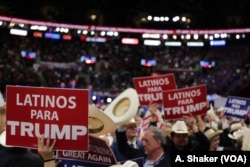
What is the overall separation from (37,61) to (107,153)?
129ft

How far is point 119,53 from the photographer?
48.8 metres

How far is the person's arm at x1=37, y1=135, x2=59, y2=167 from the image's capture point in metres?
3.89

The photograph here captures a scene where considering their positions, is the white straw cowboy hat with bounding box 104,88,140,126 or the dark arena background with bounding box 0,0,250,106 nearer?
the white straw cowboy hat with bounding box 104,88,140,126

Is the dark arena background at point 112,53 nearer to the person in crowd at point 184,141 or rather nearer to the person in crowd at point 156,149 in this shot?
the person in crowd at point 184,141

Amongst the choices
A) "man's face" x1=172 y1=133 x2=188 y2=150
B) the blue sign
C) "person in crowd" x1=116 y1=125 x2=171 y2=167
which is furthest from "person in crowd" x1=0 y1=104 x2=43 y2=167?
the blue sign

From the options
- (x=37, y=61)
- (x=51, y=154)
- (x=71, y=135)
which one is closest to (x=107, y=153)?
(x=71, y=135)

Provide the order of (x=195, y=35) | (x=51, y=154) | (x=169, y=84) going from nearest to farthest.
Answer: (x=51, y=154)
(x=169, y=84)
(x=195, y=35)

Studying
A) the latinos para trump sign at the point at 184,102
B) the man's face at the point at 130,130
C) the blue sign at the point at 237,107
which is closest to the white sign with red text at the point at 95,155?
the man's face at the point at 130,130

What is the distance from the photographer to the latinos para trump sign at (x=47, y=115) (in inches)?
172

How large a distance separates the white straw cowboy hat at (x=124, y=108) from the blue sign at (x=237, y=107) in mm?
4971

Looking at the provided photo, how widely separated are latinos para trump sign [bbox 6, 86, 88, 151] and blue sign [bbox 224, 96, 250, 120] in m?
6.98

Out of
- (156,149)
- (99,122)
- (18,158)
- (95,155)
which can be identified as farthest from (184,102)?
(18,158)

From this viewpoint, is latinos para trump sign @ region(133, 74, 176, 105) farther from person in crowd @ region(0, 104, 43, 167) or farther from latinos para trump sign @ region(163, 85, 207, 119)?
person in crowd @ region(0, 104, 43, 167)

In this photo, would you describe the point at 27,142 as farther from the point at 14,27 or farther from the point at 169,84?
the point at 14,27
